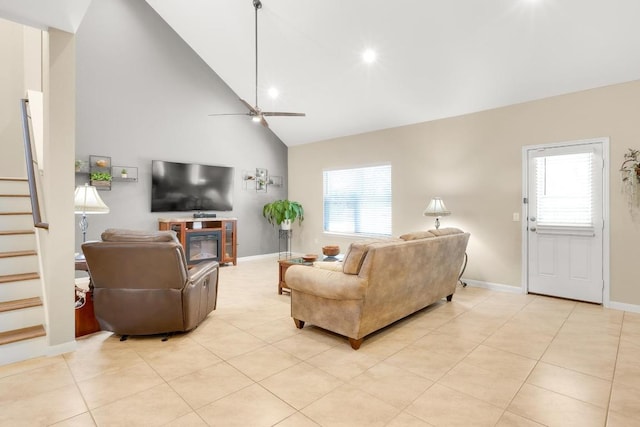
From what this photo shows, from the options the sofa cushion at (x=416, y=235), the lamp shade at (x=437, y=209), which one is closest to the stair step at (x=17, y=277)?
the sofa cushion at (x=416, y=235)

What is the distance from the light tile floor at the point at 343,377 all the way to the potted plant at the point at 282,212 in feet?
12.6

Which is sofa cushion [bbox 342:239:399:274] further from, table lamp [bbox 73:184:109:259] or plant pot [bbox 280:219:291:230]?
plant pot [bbox 280:219:291:230]

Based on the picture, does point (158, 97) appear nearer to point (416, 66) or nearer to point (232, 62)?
point (232, 62)

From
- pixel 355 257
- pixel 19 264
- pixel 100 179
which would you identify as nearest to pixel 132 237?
pixel 19 264

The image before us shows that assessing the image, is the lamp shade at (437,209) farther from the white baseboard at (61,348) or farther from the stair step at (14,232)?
the stair step at (14,232)

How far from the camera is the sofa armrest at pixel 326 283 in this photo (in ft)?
9.21

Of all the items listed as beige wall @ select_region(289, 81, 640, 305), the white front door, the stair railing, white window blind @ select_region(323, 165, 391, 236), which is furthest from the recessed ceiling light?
the stair railing

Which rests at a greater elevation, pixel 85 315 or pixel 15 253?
pixel 15 253

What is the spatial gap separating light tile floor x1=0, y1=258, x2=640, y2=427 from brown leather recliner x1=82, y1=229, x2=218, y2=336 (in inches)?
8.1

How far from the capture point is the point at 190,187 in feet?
21.1

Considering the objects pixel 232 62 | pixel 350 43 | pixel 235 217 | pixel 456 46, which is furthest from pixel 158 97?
pixel 456 46

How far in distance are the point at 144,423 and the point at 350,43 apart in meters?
4.88

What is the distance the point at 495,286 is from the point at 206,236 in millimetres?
5019

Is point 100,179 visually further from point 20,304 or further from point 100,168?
point 20,304
